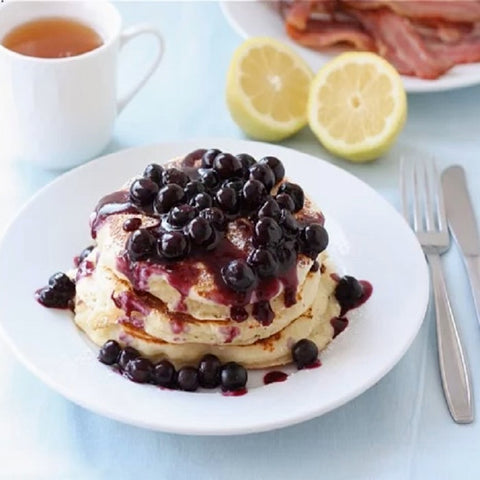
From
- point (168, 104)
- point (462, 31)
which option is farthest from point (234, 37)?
point (462, 31)

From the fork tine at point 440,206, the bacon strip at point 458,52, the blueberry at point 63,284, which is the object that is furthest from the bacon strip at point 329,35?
the blueberry at point 63,284

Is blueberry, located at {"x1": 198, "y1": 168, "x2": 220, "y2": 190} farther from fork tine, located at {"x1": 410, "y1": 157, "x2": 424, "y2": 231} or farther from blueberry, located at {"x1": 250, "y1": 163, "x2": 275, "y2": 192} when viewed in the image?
fork tine, located at {"x1": 410, "y1": 157, "x2": 424, "y2": 231}

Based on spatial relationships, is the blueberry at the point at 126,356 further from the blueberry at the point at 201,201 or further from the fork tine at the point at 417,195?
the fork tine at the point at 417,195

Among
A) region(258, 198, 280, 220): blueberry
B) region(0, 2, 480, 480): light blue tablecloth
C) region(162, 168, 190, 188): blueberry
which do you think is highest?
region(258, 198, 280, 220): blueberry

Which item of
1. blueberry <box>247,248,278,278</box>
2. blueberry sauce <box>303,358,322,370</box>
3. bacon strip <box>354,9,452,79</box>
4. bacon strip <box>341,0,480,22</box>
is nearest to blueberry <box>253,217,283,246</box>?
blueberry <box>247,248,278,278</box>

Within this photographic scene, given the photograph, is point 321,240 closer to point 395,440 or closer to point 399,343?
point 399,343

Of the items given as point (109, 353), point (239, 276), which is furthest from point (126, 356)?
point (239, 276)

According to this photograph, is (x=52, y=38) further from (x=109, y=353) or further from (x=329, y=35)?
(x=109, y=353)
